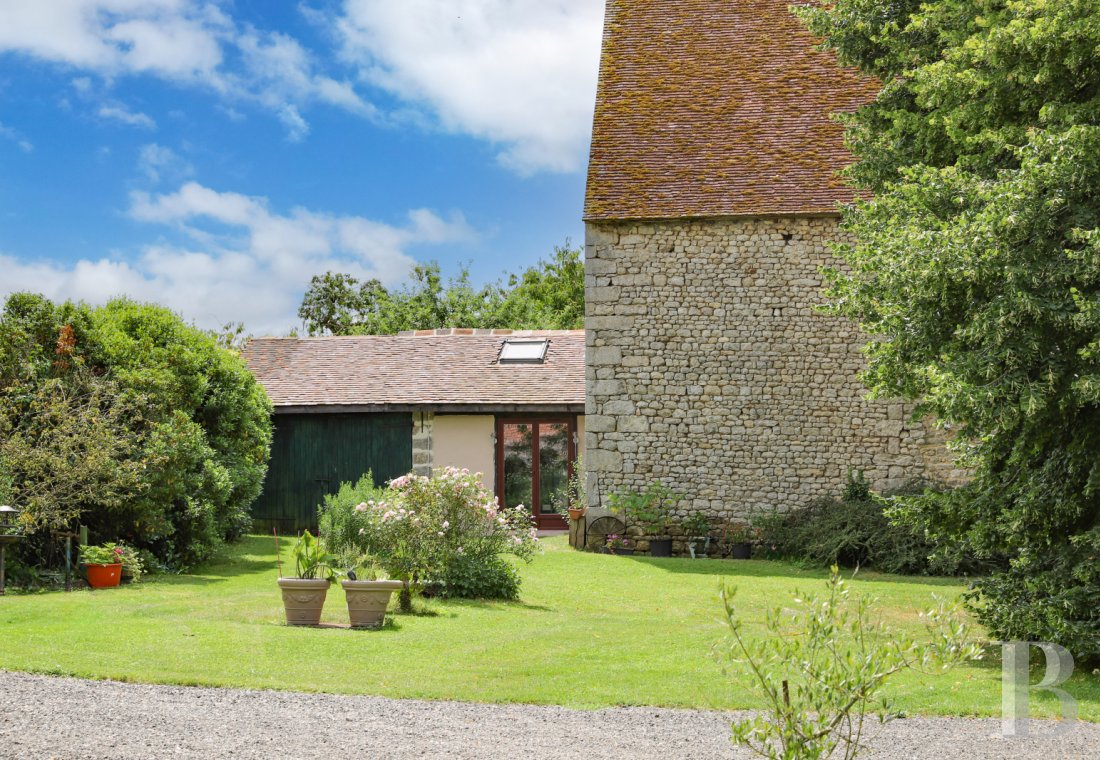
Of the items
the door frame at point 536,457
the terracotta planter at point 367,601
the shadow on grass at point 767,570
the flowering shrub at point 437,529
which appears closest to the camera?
the terracotta planter at point 367,601

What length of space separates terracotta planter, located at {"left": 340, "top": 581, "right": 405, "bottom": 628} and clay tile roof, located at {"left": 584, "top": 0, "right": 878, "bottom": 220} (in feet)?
28.8

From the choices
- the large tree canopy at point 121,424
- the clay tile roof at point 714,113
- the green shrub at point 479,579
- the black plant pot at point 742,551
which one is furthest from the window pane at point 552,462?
the green shrub at point 479,579

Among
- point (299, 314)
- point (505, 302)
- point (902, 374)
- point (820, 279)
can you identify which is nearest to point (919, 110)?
point (902, 374)

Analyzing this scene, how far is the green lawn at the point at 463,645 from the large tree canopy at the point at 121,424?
1.13 metres

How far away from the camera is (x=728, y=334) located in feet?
56.0

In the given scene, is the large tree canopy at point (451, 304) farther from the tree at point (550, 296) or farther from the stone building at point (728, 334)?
the stone building at point (728, 334)

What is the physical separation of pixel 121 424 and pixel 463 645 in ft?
22.2

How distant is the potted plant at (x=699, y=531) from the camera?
17000mm

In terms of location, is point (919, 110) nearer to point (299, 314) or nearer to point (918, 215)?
point (918, 215)

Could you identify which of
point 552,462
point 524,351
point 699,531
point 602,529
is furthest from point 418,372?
point 699,531

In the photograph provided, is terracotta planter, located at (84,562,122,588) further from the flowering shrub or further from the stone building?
the stone building

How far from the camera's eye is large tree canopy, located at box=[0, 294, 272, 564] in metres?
13.0

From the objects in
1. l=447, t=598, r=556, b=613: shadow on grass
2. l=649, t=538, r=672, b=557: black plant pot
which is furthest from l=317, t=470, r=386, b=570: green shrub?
l=649, t=538, r=672, b=557: black plant pot

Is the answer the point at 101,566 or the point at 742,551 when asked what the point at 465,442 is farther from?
the point at 101,566
